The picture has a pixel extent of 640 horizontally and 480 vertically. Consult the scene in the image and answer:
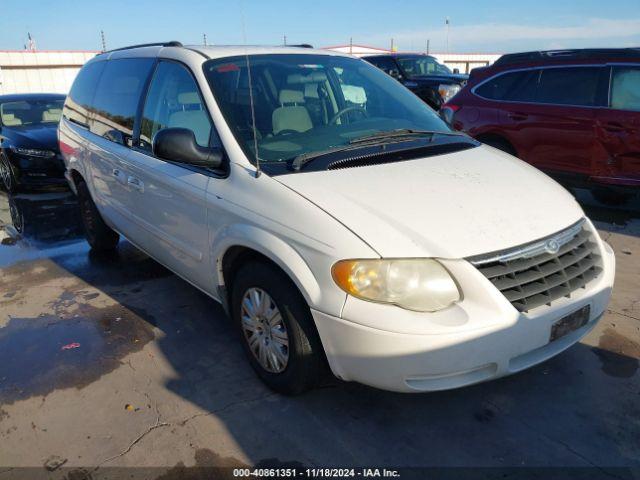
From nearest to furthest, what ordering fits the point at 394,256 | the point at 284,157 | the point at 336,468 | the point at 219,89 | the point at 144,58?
the point at 394,256, the point at 336,468, the point at 284,157, the point at 219,89, the point at 144,58

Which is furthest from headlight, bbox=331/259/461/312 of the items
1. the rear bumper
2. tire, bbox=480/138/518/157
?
the rear bumper

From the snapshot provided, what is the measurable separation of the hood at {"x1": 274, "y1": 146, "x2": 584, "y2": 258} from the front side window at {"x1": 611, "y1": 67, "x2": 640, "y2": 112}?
340cm

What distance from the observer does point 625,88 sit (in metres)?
5.55

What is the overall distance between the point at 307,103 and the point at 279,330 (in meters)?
1.51

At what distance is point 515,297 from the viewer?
2.24 meters

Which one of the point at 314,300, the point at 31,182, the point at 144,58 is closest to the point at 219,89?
the point at 144,58

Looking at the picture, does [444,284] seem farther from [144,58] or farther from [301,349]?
[144,58]

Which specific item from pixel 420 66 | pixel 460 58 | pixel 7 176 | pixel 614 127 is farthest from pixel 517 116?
pixel 460 58

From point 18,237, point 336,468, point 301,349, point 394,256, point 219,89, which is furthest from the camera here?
point 18,237

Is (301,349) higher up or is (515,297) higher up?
(515,297)

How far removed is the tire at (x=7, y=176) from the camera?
788 cm

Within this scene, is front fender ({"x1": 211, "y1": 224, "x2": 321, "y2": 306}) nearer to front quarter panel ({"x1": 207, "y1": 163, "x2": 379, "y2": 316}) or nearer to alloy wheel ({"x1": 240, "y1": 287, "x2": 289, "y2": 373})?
front quarter panel ({"x1": 207, "y1": 163, "x2": 379, "y2": 316})

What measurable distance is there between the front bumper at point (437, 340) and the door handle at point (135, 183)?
1.91m

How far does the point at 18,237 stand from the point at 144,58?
3257 millimetres
